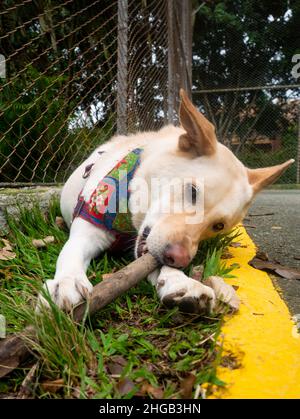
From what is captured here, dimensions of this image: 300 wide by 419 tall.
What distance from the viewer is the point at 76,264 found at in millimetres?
1771

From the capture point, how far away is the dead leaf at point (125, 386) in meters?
1.10

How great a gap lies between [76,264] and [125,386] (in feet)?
2.46

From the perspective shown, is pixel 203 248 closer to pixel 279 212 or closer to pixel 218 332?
pixel 218 332

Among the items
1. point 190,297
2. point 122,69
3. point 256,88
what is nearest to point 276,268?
point 190,297

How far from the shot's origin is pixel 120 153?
102 inches

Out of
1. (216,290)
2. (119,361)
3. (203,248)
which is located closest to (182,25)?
(203,248)

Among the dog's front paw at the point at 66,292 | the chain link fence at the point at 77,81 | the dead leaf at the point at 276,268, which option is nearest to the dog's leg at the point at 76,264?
the dog's front paw at the point at 66,292

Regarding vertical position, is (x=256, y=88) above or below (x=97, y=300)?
below

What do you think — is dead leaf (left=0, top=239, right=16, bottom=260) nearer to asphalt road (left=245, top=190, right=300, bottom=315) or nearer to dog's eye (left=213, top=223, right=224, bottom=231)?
dog's eye (left=213, top=223, right=224, bottom=231)

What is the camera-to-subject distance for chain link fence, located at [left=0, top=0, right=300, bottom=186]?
365cm

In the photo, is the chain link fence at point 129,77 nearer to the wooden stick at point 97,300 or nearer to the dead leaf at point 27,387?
the wooden stick at point 97,300

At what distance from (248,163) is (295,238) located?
25.1 ft

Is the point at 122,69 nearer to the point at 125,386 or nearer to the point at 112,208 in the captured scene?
Result: the point at 112,208

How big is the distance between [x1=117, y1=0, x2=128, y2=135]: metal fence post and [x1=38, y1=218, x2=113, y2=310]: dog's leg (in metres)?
1.74
